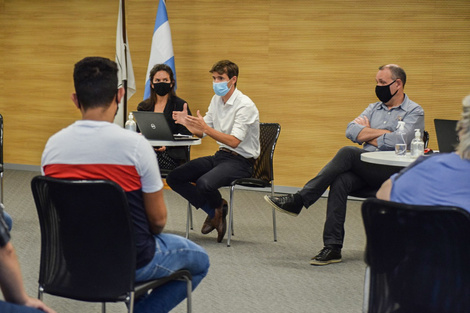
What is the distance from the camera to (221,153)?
494 cm

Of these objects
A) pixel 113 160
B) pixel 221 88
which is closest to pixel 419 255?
pixel 113 160

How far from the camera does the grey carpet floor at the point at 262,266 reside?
3.44 metres

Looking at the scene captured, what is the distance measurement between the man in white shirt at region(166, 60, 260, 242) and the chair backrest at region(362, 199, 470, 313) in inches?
110

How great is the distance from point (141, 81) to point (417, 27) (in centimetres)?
332

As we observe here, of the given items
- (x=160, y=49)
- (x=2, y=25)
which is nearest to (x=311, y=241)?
(x=160, y=49)

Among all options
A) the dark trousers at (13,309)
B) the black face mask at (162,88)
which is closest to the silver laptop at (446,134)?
the black face mask at (162,88)

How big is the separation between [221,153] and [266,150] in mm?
352

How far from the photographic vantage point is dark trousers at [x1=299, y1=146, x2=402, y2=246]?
4.27m

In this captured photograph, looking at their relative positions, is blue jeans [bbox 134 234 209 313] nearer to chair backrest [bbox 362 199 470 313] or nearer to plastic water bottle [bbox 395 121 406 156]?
chair backrest [bbox 362 199 470 313]

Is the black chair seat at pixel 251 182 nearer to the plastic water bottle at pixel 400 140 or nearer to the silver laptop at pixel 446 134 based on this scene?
the plastic water bottle at pixel 400 140

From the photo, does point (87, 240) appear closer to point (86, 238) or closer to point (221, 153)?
point (86, 238)

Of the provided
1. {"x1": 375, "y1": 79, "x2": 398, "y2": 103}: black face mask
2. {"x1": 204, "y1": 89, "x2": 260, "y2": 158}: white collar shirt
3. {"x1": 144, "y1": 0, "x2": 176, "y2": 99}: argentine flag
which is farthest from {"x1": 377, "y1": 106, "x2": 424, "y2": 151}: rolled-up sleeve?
{"x1": 144, "y1": 0, "x2": 176, "y2": 99}: argentine flag

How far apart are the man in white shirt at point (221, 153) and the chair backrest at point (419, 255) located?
2.79 meters

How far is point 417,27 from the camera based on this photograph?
6754 millimetres
